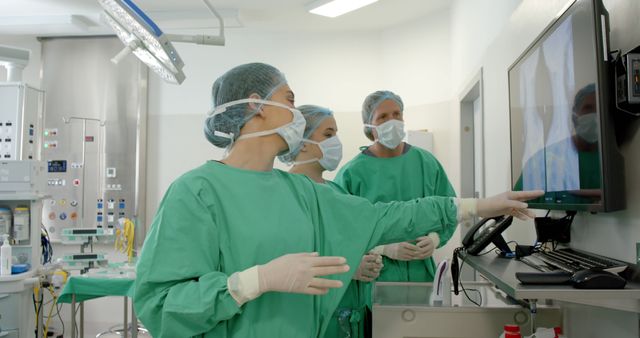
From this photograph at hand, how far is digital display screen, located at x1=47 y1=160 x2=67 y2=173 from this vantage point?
5.16 meters

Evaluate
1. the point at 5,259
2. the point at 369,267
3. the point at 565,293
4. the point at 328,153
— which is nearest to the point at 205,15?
the point at 5,259

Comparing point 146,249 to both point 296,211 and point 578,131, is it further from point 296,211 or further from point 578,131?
point 578,131

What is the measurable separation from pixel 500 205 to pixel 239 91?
813mm

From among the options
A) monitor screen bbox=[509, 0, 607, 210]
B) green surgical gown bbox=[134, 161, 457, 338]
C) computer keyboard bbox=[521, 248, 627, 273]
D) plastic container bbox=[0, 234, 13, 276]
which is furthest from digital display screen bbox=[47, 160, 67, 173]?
computer keyboard bbox=[521, 248, 627, 273]

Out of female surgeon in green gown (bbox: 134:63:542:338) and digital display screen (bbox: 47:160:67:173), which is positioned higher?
digital display screen (bbox: 47:160:67:173)

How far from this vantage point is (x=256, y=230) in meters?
1.30

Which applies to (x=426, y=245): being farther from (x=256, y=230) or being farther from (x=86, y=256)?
(x=86, y=256)

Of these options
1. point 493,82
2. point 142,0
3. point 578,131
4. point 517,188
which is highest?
point 142,0

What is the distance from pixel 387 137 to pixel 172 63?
1326 millimetres

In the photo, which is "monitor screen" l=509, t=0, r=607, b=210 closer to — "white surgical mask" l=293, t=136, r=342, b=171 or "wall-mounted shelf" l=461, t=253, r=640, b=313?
"wall-mounted shelf" l=461, t=253, r=640, b=313

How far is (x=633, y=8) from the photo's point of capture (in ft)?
3.82

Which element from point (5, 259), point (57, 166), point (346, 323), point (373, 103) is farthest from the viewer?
point (57, 166)

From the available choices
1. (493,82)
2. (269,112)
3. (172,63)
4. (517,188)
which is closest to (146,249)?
(269,112)

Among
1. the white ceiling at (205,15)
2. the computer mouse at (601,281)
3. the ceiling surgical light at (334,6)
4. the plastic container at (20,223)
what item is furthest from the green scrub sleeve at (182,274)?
the white ceiling at (205,15)
